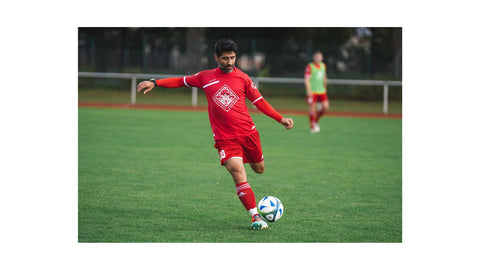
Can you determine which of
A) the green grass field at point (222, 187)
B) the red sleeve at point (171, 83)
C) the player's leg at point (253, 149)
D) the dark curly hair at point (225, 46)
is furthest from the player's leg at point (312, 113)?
the dark curly hair at point (225, 46)

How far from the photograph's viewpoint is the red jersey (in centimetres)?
628

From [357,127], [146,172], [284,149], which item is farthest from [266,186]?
[357,127]

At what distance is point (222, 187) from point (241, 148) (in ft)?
7.02

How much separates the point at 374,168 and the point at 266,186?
99.0 inches

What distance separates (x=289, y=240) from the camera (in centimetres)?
574

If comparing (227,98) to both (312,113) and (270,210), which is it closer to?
(270,210)

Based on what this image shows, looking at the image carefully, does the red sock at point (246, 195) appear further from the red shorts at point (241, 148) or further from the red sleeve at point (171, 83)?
the red sleeve at point (171, 83)

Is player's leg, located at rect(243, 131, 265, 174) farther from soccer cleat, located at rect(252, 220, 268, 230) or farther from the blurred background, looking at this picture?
the blurred background

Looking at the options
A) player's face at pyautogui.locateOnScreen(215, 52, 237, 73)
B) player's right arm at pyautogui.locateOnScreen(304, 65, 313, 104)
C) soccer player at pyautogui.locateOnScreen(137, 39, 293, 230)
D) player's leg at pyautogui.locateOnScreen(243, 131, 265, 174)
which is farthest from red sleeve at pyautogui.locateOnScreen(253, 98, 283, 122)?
player's right arm at pyautogui.locateOnScreen(304, 65, 313, 104)

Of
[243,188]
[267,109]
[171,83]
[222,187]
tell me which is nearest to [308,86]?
[222,187]

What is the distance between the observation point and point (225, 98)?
20.6 feet

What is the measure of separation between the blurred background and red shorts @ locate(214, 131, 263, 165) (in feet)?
62.5

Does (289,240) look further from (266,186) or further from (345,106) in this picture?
(345,106)

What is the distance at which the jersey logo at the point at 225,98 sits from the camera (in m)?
6.27
